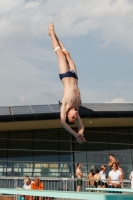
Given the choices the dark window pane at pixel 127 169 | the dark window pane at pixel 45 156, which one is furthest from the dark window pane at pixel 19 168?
the dark window pane at pixel 127 169

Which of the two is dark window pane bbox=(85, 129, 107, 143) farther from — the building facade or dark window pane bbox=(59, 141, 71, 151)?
dark window pane bbox=(59, 141, 71, 151)

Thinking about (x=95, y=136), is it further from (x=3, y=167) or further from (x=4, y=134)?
(x=3, y=167)

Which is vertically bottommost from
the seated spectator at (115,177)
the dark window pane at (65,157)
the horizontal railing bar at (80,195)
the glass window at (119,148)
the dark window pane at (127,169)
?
the horizontal railing bar at (80,195)

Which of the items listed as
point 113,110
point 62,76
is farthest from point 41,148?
point 62,76

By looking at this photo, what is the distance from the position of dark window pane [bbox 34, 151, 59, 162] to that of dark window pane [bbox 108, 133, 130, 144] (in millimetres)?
3746

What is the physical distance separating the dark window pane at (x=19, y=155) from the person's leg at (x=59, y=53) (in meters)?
16.5

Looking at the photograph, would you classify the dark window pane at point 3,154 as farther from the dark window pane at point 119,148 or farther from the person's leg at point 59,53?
the person's leg at point 59,53

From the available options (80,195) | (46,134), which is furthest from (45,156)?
(80,195)

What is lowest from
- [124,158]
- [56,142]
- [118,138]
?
[124,158]

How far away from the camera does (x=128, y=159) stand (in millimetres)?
24203

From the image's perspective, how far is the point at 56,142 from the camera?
2459 cm

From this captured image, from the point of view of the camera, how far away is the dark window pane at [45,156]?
2383 cm

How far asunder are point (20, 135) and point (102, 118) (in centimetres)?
540

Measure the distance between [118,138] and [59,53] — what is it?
18.3m
